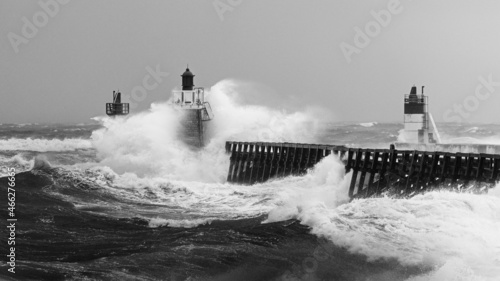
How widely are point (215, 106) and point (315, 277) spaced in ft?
78.7

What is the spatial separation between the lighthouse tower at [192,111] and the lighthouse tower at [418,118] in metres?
9.32

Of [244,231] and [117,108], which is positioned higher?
[117,108]

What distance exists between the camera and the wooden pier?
17094 millimetres

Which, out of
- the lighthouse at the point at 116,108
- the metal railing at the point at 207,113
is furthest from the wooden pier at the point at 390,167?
the lighthouse at the point at 116,108

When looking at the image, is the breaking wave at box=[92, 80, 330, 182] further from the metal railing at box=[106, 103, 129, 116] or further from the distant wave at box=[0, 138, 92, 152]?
the distant wave at box=[0, 138, 92, 152]

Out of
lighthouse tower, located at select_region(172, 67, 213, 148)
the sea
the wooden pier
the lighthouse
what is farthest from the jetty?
the lighthouse

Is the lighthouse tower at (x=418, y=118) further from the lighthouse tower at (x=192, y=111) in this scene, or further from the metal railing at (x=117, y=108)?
the metal railing at (x=117, y=108)

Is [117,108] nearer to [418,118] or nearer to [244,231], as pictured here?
[418,118]

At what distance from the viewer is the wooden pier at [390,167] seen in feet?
→ 56.1

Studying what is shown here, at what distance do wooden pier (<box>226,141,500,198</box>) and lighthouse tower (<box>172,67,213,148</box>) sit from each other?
4.80m

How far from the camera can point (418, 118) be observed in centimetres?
2741

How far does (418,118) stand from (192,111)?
10227mm

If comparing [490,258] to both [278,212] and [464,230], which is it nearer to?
[464,230]

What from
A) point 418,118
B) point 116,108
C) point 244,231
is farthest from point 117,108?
point 244,231
